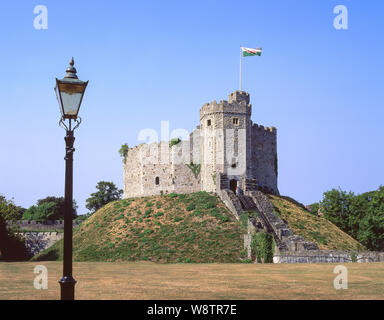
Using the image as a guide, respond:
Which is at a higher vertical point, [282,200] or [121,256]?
[282,200]

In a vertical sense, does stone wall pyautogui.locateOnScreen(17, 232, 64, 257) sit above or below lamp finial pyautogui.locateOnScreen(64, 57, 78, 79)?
below

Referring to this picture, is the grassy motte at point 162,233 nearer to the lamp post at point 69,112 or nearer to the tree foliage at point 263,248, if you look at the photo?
the tree foliage at point 263,248

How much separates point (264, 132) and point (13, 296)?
52097 mm

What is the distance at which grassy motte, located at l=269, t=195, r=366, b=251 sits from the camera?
174 ft

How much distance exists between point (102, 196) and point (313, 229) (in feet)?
187

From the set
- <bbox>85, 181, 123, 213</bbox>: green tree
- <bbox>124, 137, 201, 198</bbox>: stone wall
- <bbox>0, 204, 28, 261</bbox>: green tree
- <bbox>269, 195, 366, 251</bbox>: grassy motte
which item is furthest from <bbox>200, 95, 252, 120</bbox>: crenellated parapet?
<bbox>85, 181, 123, 213</bbox>: green tree

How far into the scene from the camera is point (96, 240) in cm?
5491

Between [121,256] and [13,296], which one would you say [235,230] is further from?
[13,296]

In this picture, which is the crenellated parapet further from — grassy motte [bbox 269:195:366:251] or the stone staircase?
grassy motte [bbox 269:195:366:251]

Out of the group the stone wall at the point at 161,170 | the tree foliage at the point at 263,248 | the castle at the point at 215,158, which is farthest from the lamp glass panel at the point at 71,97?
the stone wall at the point at 161,170

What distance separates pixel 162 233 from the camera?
5312cm

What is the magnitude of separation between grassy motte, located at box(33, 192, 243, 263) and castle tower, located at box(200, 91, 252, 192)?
3.30 metres

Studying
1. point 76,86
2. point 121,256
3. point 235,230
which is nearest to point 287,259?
point 235,230

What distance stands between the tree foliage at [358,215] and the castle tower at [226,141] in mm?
17205
